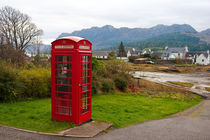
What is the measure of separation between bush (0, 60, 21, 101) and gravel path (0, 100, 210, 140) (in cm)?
359

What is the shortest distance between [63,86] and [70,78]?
0.51 meters

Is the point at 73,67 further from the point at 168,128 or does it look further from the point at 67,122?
the point at 168,128

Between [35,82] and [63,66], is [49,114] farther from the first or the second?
[35,82]

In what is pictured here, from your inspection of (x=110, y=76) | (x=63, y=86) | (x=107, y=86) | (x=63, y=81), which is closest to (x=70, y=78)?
(x=63, y=81)

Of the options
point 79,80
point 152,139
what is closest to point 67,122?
point 79,80

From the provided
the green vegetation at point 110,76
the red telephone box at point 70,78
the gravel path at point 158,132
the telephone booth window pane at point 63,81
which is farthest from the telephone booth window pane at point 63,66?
the green vegetation at point 110,76

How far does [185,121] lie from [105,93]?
7.28 metres

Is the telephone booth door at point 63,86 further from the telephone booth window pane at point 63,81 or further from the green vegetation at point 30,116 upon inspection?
the green vegetation at point 30,116

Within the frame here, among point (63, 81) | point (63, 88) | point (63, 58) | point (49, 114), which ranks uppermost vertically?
point (63, 58)

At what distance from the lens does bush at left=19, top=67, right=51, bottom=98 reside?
36.6ft

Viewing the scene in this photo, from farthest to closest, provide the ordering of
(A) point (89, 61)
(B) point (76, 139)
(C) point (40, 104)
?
(C) point (40, 104) < (A) point (89, 61) < (B) point (76, 139)

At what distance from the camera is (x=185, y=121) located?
9344 mm

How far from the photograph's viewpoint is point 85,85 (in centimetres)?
778

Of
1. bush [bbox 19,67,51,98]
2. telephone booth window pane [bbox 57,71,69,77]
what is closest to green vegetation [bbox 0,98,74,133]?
bush [bbox 19,67,51,98]
